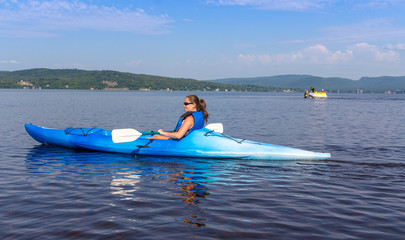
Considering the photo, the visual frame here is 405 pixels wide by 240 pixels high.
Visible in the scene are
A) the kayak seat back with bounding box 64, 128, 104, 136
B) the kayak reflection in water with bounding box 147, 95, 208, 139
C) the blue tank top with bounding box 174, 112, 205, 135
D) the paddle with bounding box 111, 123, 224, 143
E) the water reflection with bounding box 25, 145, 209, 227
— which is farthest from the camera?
the kayak seat back with bounding box 64, 128, 104, 136

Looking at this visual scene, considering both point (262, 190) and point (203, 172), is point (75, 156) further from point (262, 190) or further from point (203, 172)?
point (262, 190)

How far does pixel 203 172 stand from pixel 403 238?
516cm

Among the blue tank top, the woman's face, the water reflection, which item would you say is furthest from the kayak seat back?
the woman's face

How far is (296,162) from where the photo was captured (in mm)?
10469

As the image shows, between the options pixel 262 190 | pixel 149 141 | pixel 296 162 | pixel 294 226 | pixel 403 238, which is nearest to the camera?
pixel 403 238

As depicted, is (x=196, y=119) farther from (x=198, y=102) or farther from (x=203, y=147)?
(x=203, y=147)

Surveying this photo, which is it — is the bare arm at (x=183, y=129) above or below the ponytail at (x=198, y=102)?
below

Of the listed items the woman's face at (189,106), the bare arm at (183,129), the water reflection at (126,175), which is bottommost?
the water reflection at (126,175)

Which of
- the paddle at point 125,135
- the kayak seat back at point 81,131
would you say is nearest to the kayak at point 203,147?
the paddle at point 125,135

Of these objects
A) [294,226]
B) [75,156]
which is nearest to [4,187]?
[75,156]

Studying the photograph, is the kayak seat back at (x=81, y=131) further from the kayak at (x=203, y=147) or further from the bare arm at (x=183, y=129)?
the bare arm at (x=183, y=129)

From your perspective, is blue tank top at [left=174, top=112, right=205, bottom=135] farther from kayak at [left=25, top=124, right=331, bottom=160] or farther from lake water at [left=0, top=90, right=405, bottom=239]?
lake water at [left=0, top=90, right=405, bottom=239]

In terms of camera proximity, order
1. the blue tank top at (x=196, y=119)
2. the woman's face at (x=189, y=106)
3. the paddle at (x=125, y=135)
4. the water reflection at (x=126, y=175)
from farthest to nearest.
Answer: the paddle at (x=125, y=135) → the blue tank top at (x=196, y=119) → the woman's face at (x=189, y=106) → the water reflection at (x=126, y=175)

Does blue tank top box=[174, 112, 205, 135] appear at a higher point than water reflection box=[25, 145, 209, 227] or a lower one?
higher
